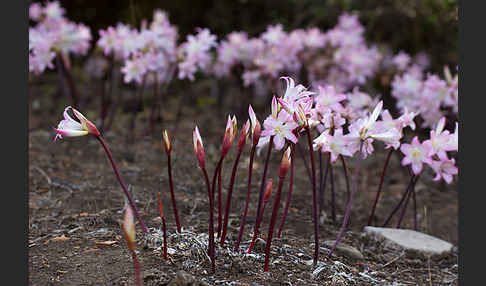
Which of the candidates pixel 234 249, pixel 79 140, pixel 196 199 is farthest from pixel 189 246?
pixel 79 140

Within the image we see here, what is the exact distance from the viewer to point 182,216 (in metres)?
3.15

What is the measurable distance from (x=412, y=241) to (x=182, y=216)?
51.7 inches

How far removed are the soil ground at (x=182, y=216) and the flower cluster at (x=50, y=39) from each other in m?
0.68

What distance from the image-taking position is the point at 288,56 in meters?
4.86

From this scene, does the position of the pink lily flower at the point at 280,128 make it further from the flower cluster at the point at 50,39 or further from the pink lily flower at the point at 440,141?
the flower cluster at the point at 50,39

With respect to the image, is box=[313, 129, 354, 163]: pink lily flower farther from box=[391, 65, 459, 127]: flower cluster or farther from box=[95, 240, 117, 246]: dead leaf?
box=[391, 65, 459, 127]: flower cluster

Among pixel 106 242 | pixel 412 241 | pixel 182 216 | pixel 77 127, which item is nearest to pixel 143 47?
pixel 182 216

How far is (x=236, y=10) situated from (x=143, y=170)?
3.29m

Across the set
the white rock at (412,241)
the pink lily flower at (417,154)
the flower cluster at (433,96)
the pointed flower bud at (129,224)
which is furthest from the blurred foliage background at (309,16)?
the pointed flower bud at (129,224)

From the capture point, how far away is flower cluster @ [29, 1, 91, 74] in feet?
13.7

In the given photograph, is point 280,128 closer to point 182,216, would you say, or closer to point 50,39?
point 182,216

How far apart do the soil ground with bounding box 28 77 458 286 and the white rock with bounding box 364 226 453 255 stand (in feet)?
0.18

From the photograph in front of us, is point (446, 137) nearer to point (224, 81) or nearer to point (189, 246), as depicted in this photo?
point (189, 246)

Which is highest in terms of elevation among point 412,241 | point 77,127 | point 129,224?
point 77,127
